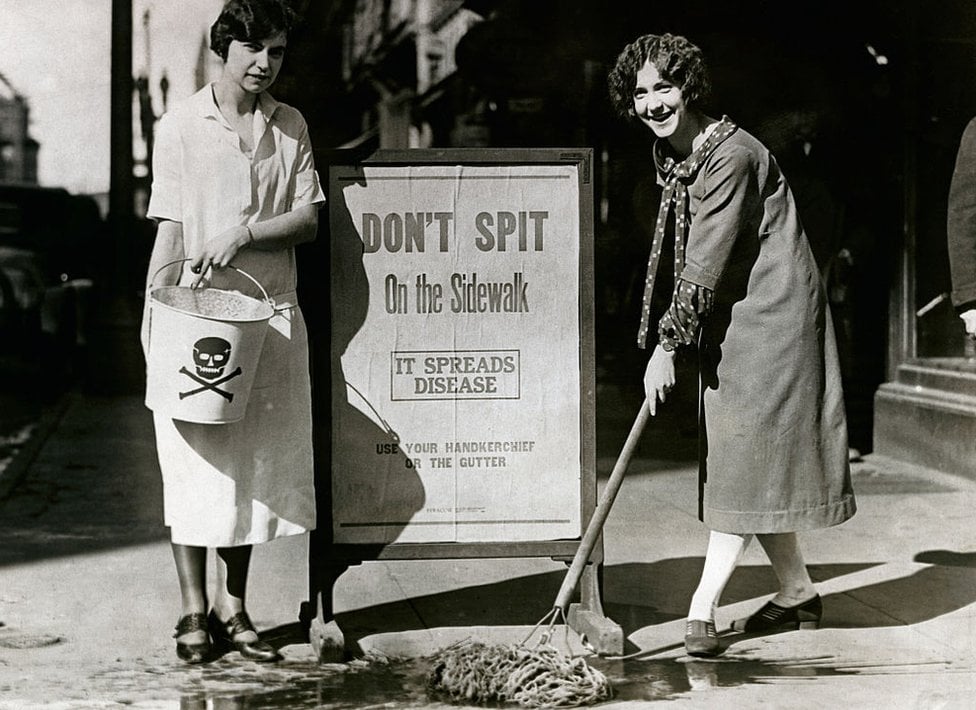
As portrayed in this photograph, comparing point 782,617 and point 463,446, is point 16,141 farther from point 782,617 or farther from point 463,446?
point 782,617

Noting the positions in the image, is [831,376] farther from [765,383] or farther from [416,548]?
[416,548]

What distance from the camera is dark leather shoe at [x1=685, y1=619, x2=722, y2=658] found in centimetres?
461

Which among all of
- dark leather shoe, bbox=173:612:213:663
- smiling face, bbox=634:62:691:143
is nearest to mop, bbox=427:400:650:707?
dark leather shoe, bbox=173:612:213:663

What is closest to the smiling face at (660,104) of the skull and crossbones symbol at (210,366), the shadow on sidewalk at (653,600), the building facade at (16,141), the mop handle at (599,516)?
the mop handle at (599,516)

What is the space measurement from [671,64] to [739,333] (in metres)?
0.91

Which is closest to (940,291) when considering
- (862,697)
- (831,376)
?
(831,376)

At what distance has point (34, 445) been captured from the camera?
966 cm

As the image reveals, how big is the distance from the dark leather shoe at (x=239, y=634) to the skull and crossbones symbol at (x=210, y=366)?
0.86m

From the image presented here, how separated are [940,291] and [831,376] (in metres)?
4.57

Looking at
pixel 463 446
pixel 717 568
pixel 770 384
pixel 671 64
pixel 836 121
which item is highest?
pixel 836 121

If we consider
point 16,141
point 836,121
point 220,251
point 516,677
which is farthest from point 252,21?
point 16,141

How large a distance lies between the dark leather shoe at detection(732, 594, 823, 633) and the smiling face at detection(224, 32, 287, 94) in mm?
2495

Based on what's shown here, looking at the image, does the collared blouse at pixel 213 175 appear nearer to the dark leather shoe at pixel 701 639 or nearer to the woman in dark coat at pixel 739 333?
the woman in dark coat at pixel 739 333

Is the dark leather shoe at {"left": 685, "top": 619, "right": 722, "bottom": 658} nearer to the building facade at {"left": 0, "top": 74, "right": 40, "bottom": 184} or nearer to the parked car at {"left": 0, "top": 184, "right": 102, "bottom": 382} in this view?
the parked car at {"left": 0, "top": 184, "right": 102, "bottom": 382}
